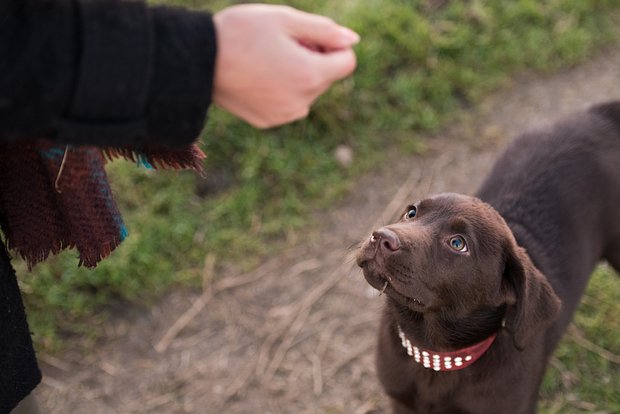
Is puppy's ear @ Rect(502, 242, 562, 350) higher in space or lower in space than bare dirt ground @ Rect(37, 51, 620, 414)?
higher

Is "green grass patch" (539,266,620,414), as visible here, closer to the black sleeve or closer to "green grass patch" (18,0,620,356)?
"green grass patch" (18,0,620,356)

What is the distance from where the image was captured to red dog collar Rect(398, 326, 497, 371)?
7.62 feet

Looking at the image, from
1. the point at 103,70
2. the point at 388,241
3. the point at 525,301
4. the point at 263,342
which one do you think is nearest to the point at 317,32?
the point at 103,70

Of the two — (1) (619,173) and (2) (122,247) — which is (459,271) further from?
(2) (122,247)

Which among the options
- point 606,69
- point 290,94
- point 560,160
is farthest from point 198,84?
point 606,69

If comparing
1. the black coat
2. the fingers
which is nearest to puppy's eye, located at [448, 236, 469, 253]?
the fingers

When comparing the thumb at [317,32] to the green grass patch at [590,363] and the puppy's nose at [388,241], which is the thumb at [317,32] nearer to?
the puppy's nose at [388,241]

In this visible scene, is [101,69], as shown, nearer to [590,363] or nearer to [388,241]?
[388,241]

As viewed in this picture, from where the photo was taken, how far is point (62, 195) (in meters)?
1.59

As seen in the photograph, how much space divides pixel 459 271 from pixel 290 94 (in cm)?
109

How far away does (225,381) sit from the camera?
3.23 metres

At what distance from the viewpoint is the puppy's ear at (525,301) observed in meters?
2.10

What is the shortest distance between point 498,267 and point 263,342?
57.9 inches

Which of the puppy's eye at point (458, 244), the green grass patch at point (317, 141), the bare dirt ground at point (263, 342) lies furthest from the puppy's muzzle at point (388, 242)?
the green grass patch at point (317, 141)
